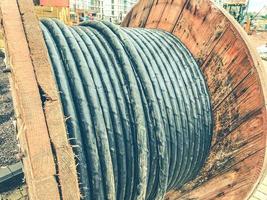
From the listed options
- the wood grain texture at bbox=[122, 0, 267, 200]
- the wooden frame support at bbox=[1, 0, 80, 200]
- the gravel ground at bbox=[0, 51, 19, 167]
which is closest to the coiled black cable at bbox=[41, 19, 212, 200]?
the wood grain texture at bbox=[122, 0, 267, 200]

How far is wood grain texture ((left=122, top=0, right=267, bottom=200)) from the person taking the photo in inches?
98.8

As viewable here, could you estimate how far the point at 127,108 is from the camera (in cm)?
222

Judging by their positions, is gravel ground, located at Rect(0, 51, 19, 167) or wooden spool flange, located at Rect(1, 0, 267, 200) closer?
wooden spool flange, located at Rect(1, 0, 267, 200)

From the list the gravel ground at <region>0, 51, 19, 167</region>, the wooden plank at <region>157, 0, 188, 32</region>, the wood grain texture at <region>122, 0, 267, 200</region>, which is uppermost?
the wooden plank at <region>157, 0, 188, 32</region>

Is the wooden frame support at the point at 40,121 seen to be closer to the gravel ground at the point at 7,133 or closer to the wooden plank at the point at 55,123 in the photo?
the wooden plank at the point at 55,123

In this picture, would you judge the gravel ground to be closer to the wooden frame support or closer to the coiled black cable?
the coiled black cable

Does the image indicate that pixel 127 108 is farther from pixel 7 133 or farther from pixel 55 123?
pixel 7 133

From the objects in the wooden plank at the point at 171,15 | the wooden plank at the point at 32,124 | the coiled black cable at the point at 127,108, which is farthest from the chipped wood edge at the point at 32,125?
the wooden plank at the point at 171,15

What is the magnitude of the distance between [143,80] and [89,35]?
0.58 metres

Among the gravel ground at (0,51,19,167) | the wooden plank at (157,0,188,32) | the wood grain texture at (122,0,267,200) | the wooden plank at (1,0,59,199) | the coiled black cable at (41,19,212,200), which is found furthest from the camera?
the gravel ground at (0,51,19,167)

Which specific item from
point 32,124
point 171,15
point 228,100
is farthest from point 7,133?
point 32,124

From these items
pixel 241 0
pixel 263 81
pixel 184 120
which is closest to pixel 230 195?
pixel 184 120

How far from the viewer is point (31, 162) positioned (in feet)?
4.91

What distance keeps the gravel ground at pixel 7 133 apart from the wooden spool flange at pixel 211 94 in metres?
3.09
